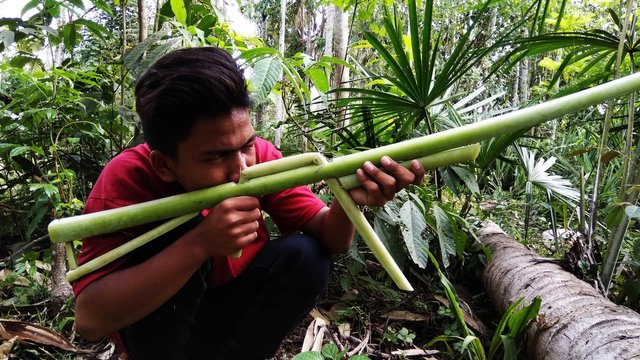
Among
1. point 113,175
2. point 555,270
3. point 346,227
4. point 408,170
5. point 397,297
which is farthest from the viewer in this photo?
point 397,297

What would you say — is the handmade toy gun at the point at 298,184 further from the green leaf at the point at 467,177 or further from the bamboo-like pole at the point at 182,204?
the green leaf at the point at 467,177

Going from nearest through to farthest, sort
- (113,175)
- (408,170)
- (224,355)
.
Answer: (408,170)
(113,175)
(224,355)

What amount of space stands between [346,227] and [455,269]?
4.61ft

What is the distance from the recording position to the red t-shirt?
1.04 meters

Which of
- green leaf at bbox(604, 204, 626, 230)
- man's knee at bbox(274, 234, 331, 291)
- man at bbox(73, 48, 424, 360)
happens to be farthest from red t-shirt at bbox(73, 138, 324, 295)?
green leaf at bbox(604, 204, 626, 230)

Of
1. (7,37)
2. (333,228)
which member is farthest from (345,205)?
(7,37)

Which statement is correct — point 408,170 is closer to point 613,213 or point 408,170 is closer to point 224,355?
point 224,355

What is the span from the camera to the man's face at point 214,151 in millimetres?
980

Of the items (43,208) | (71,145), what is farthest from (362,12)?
(43,208)

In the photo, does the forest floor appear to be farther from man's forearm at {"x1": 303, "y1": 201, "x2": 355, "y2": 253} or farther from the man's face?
the man's face

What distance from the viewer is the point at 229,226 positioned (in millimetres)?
932

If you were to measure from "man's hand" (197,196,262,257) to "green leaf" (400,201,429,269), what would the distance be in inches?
25.8

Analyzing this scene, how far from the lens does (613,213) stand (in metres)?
1.58

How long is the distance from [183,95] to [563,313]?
1480 mm
